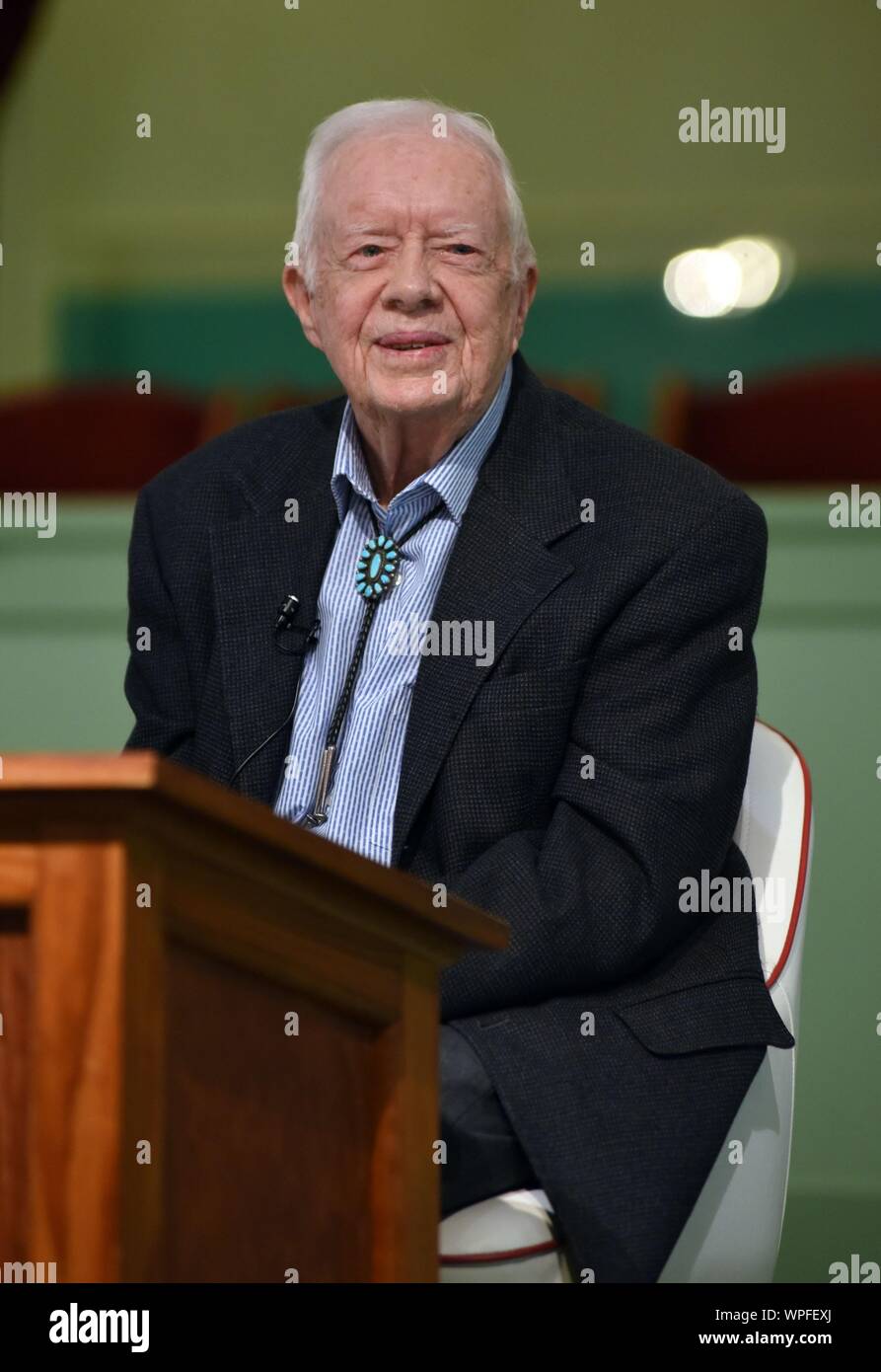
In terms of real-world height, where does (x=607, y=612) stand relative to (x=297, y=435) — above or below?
below

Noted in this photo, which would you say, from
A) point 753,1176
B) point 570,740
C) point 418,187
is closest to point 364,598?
point 570,740

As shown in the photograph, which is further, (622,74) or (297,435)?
(622,74)

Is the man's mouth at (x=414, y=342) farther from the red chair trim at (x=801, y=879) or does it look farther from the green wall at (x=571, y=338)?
the green wall at (x=571, y=338)

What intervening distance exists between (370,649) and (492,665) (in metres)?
0.14

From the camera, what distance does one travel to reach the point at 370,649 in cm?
176

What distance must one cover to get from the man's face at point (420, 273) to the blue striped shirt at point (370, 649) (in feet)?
0.21

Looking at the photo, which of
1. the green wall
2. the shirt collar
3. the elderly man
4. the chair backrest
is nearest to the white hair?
the elderly man

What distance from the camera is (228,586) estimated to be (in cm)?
184

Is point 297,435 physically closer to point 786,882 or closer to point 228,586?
point 228,586

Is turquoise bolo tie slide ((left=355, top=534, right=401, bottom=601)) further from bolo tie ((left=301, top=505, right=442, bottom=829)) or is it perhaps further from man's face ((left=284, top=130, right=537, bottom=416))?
man's face ((left=284, top=130, right=537, bottom=416))

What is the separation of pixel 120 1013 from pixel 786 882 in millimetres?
877

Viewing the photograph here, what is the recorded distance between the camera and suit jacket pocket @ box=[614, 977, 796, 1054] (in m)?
1.50
